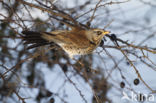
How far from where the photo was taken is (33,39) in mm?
1970

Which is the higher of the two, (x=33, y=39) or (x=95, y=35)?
(x=95, y=35)

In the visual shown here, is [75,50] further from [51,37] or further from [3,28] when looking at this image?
[3,28]

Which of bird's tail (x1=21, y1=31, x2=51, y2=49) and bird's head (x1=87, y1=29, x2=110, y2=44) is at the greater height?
bird's head (x1=87, y1=29, x2=110, y2=44)

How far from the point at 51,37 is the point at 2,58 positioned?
4.75 feet

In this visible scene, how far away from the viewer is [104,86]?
260 cm

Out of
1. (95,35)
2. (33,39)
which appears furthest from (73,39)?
(33,39)

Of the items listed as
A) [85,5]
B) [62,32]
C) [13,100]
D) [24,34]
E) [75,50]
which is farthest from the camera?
[13,100]

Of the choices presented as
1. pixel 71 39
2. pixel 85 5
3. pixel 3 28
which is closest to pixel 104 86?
pixel 71 39

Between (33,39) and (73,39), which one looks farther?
Result: (73,39)

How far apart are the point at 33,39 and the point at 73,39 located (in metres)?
0.40

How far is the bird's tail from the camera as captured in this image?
1.88 meters

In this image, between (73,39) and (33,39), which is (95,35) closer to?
(73,39)

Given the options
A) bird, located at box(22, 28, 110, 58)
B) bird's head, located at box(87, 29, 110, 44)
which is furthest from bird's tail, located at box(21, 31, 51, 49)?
bird's head, located at box(87, 29, 110, 44)

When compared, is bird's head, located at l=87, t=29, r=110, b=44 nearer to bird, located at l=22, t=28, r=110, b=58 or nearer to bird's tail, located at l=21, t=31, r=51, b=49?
bird, located at l=22, t=28, r=110, b=58
